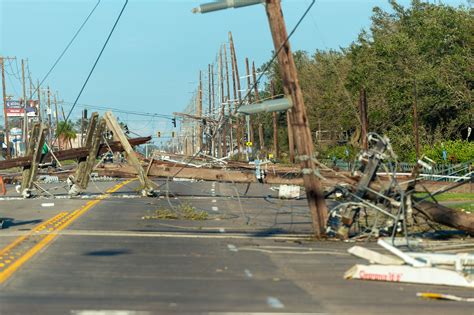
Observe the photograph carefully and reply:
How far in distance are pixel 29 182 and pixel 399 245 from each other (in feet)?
75.3

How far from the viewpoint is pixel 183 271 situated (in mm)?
14516

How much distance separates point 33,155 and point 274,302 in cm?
2619

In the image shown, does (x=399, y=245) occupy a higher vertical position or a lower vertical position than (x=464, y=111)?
→ lower

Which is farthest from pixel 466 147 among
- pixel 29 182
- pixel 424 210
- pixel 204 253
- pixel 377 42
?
pixel 204 253

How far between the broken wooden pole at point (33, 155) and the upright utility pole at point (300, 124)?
17.8 meters

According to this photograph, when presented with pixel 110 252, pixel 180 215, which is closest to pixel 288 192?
pixel 180 215

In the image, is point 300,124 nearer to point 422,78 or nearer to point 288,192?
point 288,192

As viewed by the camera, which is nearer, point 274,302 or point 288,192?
point 274,302

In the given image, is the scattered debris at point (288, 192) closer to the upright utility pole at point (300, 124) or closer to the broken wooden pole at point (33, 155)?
the upright utility pole at point (300, 124)

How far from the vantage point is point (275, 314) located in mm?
10508

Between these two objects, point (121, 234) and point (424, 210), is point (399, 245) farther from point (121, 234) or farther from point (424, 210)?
point (121, 234)

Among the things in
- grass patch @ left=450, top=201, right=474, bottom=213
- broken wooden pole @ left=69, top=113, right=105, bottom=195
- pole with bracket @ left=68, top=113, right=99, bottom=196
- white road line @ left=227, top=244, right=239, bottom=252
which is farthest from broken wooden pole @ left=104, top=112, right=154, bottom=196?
white road line @ left=227, top=244, right=239, bottom=252

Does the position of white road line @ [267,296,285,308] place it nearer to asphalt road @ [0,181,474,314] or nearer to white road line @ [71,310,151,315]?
asphalt road @ [0,181,474,314]

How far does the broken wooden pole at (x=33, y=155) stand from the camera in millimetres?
36000
